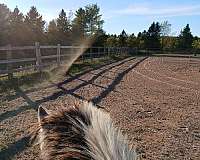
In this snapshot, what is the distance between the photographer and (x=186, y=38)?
113250 millimetres

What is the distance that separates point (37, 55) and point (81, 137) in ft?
44.5

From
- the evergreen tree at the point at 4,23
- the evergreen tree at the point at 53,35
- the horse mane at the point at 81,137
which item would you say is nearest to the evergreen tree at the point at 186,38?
the evergreen tree at the point at 53,35

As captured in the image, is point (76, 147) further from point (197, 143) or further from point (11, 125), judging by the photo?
point (11, 125)

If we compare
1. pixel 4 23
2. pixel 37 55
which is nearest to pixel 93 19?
pixel 4 23

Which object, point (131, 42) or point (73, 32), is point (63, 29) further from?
point (131, 42)

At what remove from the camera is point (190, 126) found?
7.14 meters

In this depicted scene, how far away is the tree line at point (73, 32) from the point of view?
198 ft

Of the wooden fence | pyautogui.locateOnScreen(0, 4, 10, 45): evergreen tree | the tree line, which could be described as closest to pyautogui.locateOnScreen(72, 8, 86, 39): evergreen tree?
the tree line

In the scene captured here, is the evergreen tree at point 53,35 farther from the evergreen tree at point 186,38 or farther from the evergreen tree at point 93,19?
the evergreen tree at point 186,38

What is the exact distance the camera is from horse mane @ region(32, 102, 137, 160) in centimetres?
217

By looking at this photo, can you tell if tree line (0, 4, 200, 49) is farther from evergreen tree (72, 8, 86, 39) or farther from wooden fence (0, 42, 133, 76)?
wooden fence (0, 42, 133, 76)

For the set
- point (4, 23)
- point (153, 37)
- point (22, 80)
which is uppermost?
point (4, 23)

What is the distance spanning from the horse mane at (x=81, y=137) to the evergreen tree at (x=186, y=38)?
365 ft

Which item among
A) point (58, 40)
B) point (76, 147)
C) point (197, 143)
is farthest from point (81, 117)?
point (58, 40)
